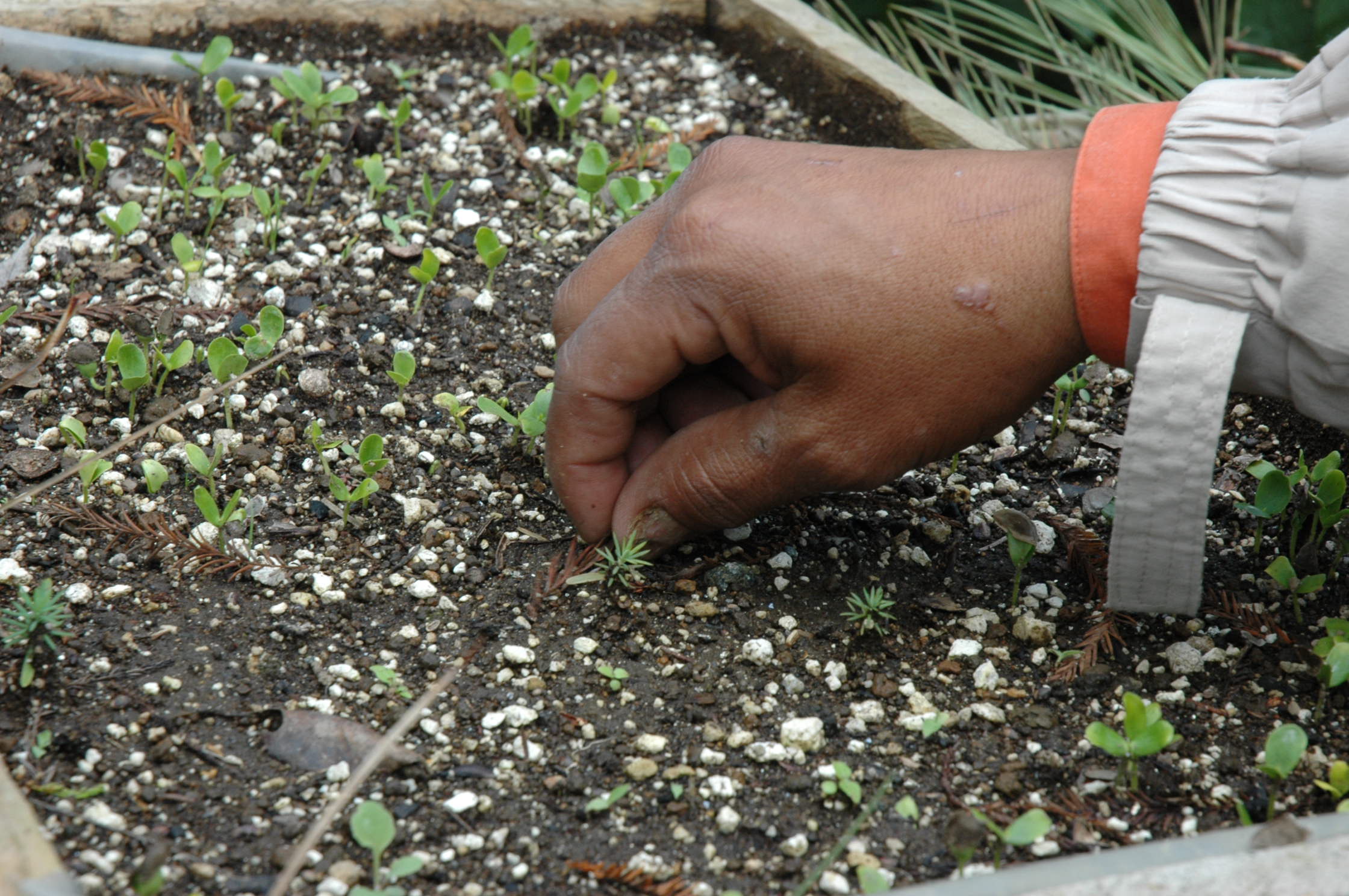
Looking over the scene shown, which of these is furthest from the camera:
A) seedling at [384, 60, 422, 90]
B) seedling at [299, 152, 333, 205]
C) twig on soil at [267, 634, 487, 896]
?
seedling at [384, 60, 422, 90]

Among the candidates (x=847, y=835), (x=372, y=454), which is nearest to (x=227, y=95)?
(x=372, y=454)

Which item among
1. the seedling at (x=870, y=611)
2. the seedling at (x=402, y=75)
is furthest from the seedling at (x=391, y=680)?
the seedling at (x=402, y=75)

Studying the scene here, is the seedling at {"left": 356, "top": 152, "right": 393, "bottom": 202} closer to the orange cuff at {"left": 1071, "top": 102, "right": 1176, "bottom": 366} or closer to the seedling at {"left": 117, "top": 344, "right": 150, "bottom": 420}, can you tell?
the seedling at {"left": 117, "top": 344, "right": 150, "bottom": 420}

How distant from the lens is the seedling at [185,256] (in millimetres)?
2035

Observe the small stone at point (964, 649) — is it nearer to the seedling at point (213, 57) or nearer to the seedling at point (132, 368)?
the seedling at point (132, 368)

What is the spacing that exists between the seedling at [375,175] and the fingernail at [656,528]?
3.55 feet

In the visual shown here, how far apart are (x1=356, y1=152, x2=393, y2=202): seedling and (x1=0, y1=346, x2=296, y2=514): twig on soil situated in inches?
18.9

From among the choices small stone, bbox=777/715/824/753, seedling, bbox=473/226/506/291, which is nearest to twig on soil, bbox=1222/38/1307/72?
seedling, bbox=473/226/506/291

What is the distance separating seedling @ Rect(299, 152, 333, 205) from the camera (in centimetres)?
230

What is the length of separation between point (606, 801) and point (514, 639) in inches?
12.0

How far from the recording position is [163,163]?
2.36 m

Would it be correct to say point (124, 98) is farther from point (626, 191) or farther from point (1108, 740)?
point (1108, 740)

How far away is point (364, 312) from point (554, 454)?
26.7 inches

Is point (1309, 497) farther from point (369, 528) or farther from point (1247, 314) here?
point (369, 528)
